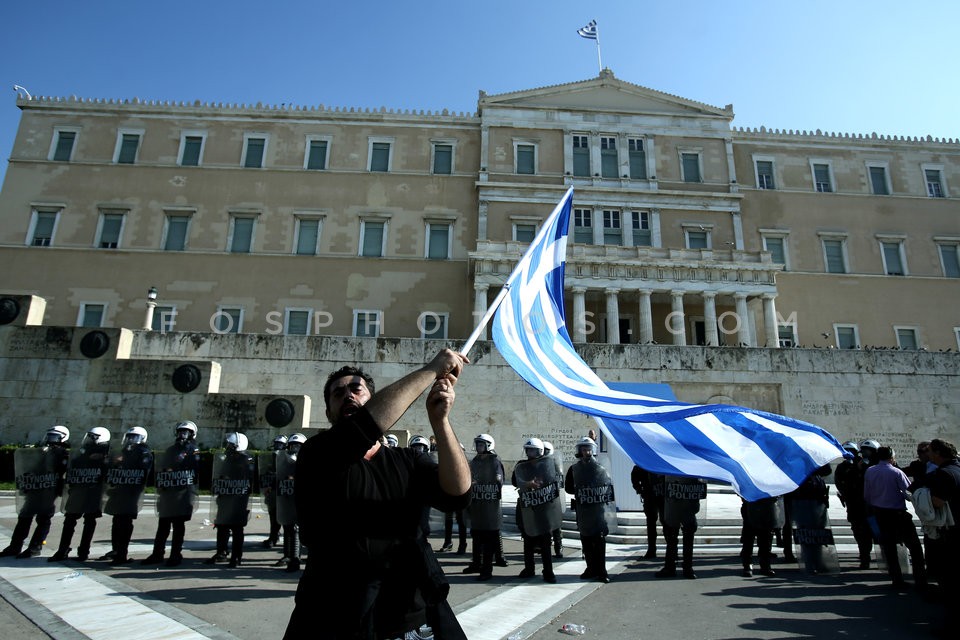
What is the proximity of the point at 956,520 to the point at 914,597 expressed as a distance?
1.73 meters

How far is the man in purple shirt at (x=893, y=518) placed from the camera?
23.0 feet

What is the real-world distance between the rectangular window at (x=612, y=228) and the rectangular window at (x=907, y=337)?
48.1ft

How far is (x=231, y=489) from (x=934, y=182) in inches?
1558

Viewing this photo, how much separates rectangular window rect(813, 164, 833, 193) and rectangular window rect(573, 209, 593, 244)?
41.8ft

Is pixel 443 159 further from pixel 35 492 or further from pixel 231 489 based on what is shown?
pixel 35 492

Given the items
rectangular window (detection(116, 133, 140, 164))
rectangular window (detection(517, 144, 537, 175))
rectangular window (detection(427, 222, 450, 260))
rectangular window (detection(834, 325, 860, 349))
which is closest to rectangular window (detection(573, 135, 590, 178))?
rectangular window (detection(517, 144, 537, 175))

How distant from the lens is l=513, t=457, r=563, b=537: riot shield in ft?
24.5

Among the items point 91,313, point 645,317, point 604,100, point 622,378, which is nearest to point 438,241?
point 645,317

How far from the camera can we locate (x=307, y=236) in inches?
1249

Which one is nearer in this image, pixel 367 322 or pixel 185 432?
pixel 185 432

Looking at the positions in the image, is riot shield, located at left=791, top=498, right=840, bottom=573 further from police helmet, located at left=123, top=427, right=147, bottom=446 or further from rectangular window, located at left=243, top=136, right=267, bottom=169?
rectangular window, located at left=243, top=136, right=267, bottom=169

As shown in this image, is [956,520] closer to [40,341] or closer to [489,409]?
[489,409]

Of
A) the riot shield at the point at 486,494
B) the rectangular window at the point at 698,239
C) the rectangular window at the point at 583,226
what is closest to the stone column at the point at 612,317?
the rectangular window at the point at 583,226

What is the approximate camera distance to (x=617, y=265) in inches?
1113
